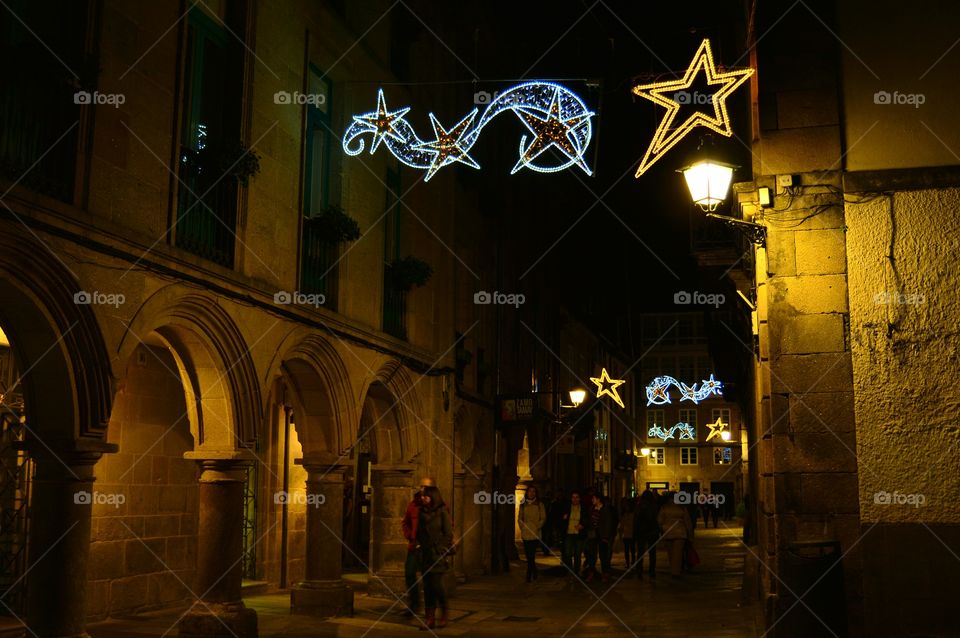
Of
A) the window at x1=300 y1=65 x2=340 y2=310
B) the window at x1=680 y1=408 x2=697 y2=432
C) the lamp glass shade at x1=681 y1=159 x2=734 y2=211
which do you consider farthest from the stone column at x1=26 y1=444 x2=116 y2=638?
the window at x1=680 y1=408 x2=697 y2=432

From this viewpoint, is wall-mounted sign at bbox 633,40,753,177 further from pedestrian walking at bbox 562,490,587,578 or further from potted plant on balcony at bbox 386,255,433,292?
pedestrian walking at bbox 562,490,587,578

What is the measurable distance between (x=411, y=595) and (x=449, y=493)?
14.2 feet

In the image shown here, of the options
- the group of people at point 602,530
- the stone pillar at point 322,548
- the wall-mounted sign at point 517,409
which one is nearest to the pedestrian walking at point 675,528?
the group of people at point 602,530

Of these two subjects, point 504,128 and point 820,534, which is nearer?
point 820,534

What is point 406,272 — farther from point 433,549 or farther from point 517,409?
point 517,409

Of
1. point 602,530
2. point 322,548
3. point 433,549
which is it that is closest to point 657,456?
point 602,530

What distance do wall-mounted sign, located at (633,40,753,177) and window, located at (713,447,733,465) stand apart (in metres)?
61.8

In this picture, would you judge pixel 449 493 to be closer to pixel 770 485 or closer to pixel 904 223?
pixel 770 485

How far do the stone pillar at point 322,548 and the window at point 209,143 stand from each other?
346 cm

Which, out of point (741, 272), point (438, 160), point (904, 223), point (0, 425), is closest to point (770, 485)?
point (904, 223)

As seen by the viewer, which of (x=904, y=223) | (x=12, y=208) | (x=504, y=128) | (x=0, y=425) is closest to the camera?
(x=12, y=208)

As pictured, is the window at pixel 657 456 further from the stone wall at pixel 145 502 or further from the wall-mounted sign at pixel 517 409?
the stone wall at pixel 145 502

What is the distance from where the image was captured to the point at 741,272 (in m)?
13.0

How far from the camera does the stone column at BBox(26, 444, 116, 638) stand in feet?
26.3
